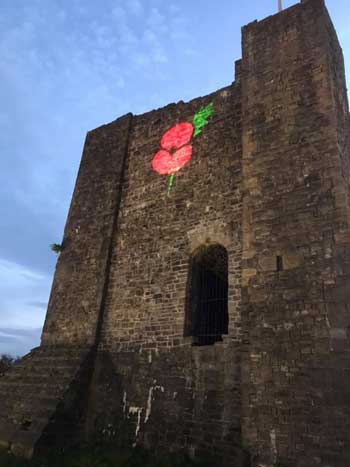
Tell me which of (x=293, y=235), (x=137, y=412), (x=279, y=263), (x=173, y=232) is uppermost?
(x=173, y=232)

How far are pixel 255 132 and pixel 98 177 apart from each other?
5.19m

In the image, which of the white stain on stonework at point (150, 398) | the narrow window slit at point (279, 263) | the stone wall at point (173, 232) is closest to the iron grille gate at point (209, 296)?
the stone wall at point (173, 232)

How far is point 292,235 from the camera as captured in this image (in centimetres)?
665

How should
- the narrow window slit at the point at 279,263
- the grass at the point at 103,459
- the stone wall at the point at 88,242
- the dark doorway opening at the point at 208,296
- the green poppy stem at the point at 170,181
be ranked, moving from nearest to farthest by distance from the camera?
1. the grass at the point at 103,459
2. the narrow window slit at the point at 279,263
3. the dark doorway opening at the point at 208,296
4. the green poppy stem at the point at 170,181
5. the stone wall at the point at 88,242

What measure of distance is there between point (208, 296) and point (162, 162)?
3.85 m

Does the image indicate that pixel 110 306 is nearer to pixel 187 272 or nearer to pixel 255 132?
pixel 187 272

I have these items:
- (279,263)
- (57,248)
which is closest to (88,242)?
(57,248)

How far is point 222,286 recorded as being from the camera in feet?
26.8

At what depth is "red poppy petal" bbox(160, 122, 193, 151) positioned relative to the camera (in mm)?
9651

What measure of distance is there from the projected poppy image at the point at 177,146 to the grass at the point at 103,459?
564cm

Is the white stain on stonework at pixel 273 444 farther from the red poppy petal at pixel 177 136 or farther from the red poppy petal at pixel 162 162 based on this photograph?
the red poppy petal at pixel 177 136

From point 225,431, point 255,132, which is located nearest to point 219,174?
point 255,132

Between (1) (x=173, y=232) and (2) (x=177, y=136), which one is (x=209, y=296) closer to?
(1) (x=173, y=232)

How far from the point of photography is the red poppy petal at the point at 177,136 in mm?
9651
